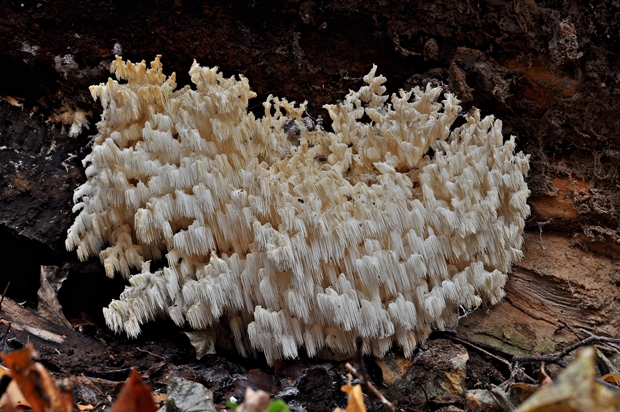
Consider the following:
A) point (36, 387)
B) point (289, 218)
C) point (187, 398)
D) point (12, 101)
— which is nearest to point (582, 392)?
point (36, 387)

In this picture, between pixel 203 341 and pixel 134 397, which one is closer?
pixel 134 397

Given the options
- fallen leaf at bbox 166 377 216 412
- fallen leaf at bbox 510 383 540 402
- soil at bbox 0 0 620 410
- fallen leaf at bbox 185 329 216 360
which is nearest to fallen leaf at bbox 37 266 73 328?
soil at bbox 0 0 620 410

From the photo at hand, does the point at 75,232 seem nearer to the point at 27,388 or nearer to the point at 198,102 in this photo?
the point at 198,102

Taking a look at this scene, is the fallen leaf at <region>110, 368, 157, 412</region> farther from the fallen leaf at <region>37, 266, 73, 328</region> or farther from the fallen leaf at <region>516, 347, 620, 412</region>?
the fallen leaf at <region>37, 266, 73, 328</region>

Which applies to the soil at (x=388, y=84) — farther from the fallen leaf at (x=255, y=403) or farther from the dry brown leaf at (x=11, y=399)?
the fallen leaf at (x=255, y=403)

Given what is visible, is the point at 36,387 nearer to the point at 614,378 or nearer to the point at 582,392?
the point at 582,392
